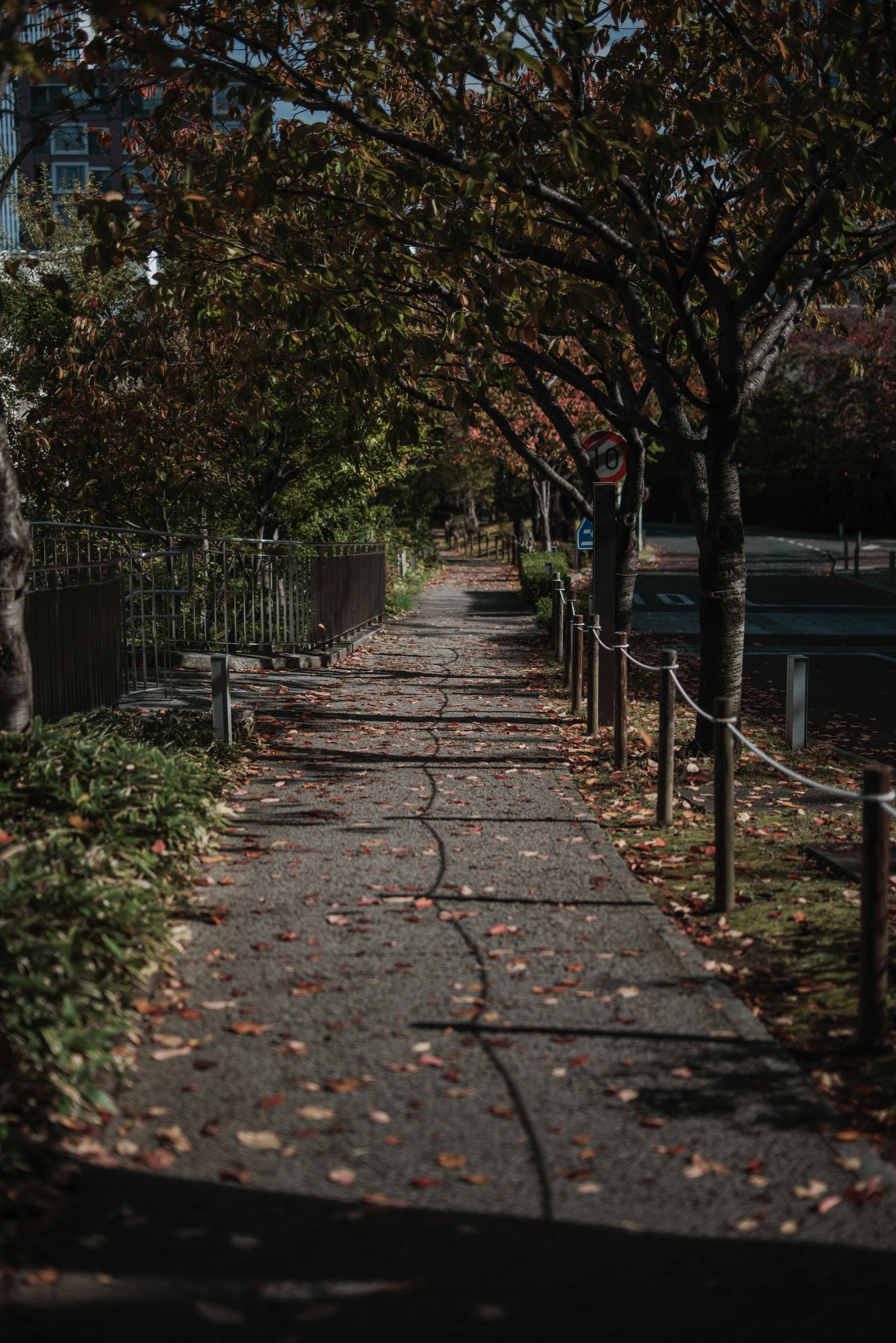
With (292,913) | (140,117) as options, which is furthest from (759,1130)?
(140,117)

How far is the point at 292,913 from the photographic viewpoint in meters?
6.39

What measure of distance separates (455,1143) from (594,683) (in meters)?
8.11

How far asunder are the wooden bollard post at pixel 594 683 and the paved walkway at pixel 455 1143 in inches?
184

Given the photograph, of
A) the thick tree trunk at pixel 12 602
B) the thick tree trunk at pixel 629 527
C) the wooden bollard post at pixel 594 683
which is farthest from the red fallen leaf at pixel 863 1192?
the thick tree trunk at pixel 629 527

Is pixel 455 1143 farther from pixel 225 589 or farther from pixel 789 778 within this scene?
pixel 225 589

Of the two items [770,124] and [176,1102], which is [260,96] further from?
[176,1102]

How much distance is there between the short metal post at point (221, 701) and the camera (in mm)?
10133

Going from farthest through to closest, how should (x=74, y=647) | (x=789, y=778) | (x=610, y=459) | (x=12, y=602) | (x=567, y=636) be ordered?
(x=567, y=636)
(x=610, y=459)
(x=789, y=778)
(x=74, y=647)
(x=12, y=602)

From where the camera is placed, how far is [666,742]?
8.23m

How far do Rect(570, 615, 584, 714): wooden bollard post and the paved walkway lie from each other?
6.02 metres

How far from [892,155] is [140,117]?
803 centimetres

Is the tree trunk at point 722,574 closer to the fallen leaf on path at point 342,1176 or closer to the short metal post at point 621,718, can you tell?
the short metal post at point 621,718

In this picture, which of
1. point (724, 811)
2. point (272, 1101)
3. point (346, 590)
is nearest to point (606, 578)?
point (724, 811)

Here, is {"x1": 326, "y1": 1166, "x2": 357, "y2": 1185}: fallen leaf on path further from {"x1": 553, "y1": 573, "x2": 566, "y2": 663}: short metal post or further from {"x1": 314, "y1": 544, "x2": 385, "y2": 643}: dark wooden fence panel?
{"x1": 314, "y1": 544, "x2": 385, "y2": 643}: dark wooden fence panel
